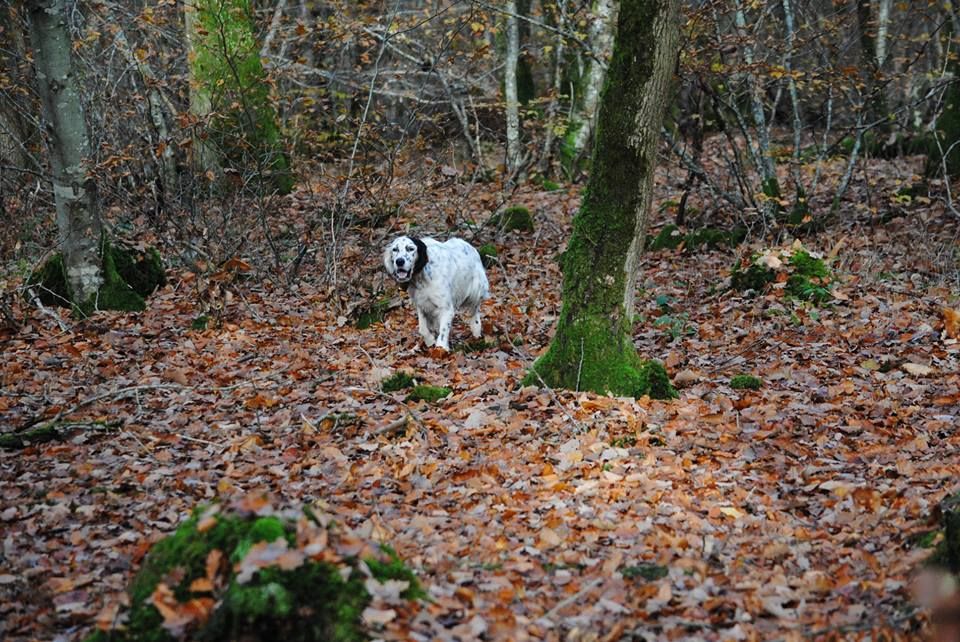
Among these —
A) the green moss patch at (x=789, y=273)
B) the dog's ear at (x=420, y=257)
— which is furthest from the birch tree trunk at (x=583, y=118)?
the dog's ear at (x=420, y=257)

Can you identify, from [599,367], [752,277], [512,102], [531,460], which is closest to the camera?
[531,460]

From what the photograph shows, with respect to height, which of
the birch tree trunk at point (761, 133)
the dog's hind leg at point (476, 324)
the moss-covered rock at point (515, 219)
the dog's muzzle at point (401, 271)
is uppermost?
the birch tree trunk at point (761, 133)

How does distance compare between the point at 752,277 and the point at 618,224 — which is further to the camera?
the point at 752,277

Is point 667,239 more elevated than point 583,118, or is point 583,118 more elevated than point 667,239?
point 583,118

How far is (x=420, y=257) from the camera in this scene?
10695 mm

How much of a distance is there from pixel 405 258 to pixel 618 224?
3236mm

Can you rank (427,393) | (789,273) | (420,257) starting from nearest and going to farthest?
1. (427,393)
2. (420,257)
3. (789,273)

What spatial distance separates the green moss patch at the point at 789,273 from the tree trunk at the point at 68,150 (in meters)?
8.91

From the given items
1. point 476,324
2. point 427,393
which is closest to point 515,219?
point 476,324

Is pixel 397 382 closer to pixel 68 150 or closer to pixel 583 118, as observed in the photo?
pixel 68 150

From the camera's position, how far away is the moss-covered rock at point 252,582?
12.7ft

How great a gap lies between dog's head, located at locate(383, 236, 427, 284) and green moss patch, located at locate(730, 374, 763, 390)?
400 cm

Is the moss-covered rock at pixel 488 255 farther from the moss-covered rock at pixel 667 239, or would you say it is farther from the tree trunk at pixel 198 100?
the tree trunk at pixel 198 100

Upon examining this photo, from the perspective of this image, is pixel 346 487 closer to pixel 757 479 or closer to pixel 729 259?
pixel 757 479
